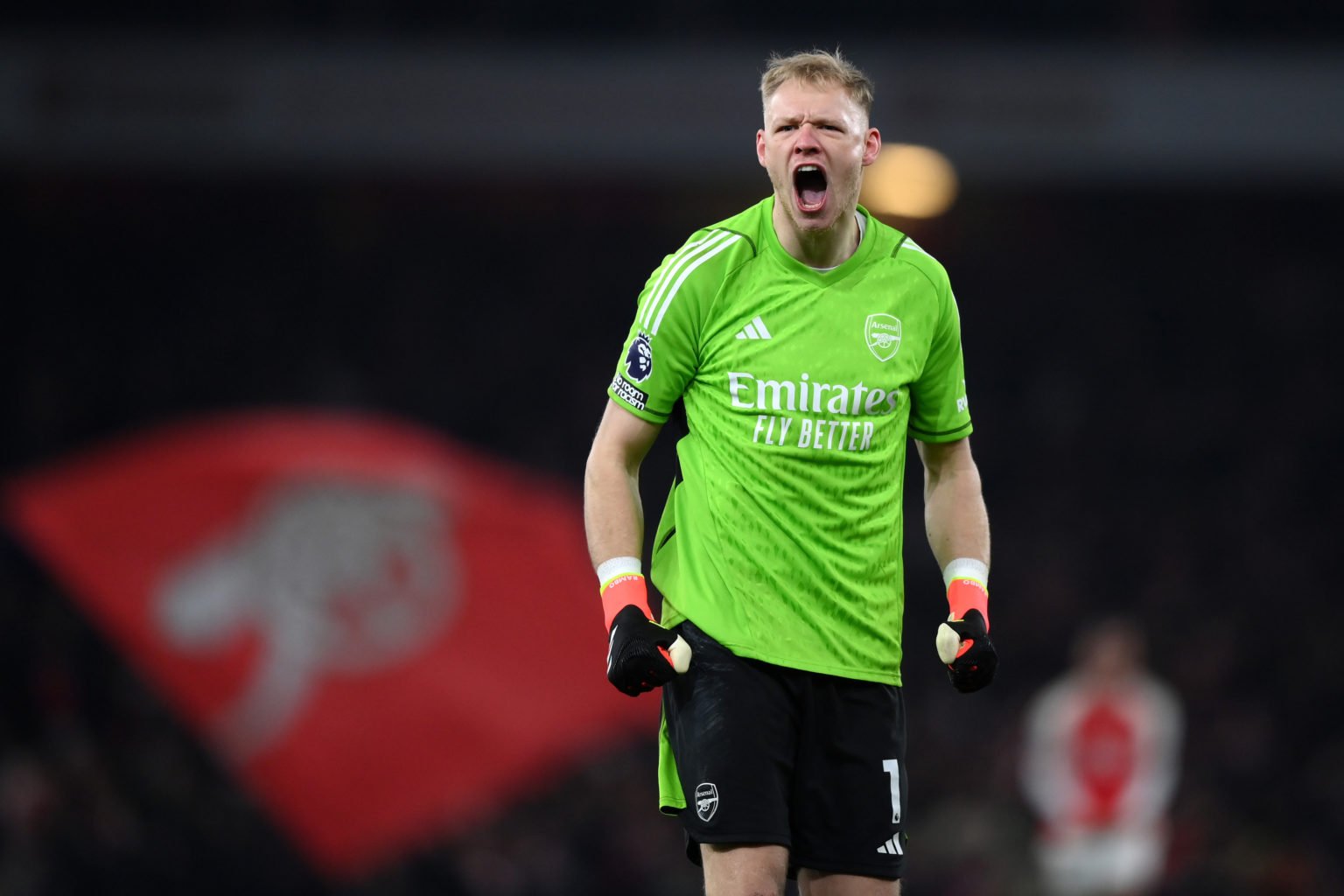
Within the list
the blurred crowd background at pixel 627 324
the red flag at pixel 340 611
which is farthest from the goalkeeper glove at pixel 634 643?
the blurred crowd background at pixel 627 324

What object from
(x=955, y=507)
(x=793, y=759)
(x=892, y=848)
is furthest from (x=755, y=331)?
(x=892, y=848)

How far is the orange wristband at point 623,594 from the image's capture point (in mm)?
4176

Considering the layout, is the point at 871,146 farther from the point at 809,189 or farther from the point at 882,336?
the point at 882,336

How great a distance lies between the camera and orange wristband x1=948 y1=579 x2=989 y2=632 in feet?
14.5

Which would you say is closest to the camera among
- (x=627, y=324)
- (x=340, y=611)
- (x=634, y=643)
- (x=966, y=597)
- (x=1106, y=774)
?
(x=634, y=643)

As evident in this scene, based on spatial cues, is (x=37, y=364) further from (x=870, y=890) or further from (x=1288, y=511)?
(x=870, y=890)

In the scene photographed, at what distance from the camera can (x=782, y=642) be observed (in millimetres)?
4211

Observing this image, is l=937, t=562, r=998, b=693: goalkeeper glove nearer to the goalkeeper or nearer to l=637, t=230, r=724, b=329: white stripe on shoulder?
the goalkeeper

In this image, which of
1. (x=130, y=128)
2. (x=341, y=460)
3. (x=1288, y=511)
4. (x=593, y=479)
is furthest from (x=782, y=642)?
(x=1288, y=511)

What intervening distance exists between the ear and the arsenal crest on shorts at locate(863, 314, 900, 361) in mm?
358

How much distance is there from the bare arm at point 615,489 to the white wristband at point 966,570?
774 mm

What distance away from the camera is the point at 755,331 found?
428cm

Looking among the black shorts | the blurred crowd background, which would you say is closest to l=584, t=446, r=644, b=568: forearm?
the black shorts

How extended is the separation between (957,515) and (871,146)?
0.91 m
